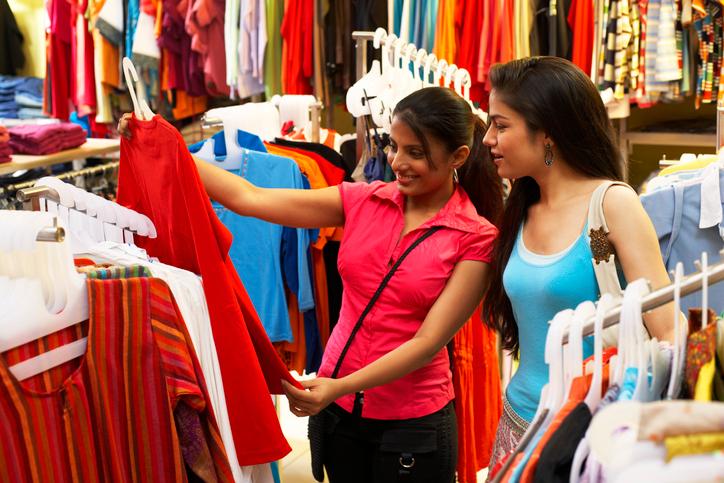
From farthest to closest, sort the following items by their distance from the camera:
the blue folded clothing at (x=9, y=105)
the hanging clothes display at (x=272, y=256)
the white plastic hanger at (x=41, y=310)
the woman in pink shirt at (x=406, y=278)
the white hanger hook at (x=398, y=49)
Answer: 1. the blue folded clothing at (x=9, y=105)
2. the white hanger hook at (x=398, y=49)
3. the hanging clothes display at (x=272, y=256)
4. the woman in pink shirt at (x=406, y=278)
5. the white plastic hanger at (x=41, y=310)

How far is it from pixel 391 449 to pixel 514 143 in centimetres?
81

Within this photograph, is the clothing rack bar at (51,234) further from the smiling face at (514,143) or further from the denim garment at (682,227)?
the denim garment at (682,227)

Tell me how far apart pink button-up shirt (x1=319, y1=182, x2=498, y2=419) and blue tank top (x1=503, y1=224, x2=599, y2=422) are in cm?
29

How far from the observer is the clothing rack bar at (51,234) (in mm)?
1335

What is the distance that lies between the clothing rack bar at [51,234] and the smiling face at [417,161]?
3.31ft

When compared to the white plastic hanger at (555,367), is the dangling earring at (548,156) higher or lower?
higher

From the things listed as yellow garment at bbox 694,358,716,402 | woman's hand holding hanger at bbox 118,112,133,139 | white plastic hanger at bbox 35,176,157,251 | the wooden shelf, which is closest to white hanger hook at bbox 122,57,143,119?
woman's hand holding hanger at bbox 118,112,133,139

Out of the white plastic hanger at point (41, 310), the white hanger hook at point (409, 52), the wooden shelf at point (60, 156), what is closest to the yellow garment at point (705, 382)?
the white plastic hanger at point (41, 310)

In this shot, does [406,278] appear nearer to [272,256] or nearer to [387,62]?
[272,256]

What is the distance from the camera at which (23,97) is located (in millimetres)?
5465

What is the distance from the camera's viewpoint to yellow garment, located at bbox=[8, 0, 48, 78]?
6.11 m

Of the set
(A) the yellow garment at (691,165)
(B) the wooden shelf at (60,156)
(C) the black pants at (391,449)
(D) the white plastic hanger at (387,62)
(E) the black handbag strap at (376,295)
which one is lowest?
(C) the black pants at (391,449)

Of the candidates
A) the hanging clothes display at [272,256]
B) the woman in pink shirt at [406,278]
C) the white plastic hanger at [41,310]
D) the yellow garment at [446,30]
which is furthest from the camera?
the yellow garment at [446,30]

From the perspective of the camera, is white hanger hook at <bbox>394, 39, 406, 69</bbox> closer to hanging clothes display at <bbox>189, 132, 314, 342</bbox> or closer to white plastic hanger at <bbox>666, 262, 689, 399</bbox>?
hanging clothes display at <bbox>189, 132, 314, 342</bbox>
